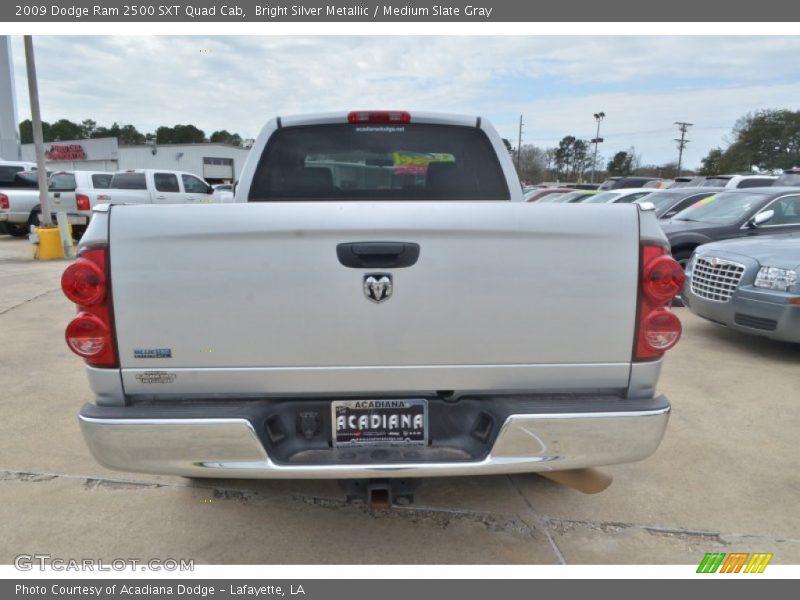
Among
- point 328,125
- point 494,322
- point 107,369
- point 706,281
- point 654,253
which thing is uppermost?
point 328,125

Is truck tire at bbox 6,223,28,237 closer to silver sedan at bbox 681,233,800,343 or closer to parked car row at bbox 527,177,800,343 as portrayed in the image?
parked car row at bbox 527,177,800,343

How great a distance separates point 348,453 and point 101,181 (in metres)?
18.4

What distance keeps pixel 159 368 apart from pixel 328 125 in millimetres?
1963

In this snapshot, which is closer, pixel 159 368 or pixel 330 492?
pixel 159 368

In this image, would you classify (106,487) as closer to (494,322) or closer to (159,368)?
(159,368)

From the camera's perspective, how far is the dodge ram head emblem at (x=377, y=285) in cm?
208

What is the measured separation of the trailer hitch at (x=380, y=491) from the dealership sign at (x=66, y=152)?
6078 cm

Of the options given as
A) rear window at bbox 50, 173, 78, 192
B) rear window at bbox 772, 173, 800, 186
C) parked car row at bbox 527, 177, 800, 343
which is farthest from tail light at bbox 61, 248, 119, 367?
rear window at bbox 772, 173, 800, 186

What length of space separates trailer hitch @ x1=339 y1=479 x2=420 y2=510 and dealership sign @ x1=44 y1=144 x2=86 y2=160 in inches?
2393

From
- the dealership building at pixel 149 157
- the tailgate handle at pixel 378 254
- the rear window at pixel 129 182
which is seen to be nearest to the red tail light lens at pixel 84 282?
the tailgate handle at pixel 378 254

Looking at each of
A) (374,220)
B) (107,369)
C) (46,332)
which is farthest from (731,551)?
(46,332)

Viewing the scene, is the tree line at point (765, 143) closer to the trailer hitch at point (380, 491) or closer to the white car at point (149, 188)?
the white car at point (149, 188)

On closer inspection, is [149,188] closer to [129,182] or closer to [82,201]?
[129,182]

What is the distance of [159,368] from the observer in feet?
6.97
